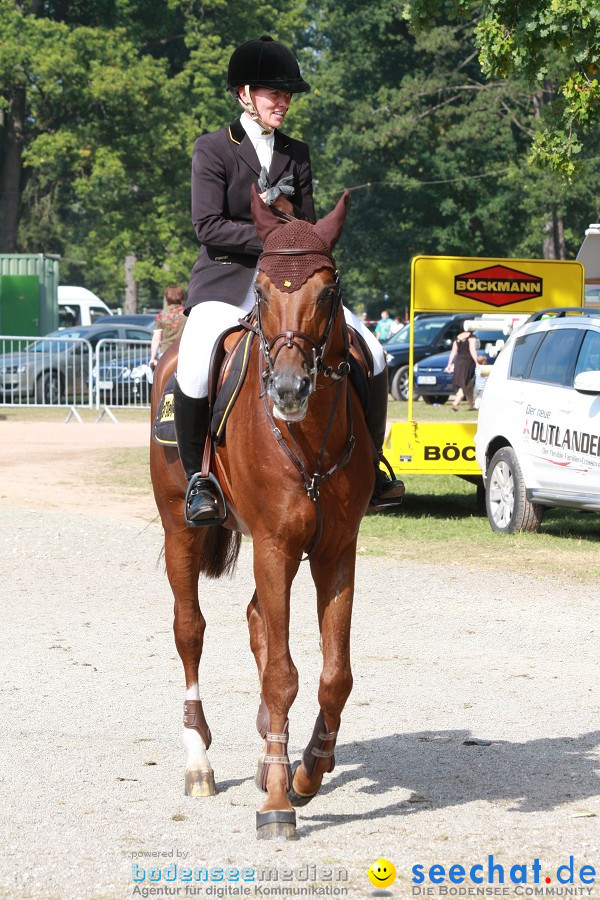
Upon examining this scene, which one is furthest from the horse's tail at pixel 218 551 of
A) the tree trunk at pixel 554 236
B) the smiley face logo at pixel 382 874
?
the tree trunk at pixel 554 236

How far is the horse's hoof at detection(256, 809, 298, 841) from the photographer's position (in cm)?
523

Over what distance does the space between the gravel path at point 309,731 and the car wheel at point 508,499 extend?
2.38 metres

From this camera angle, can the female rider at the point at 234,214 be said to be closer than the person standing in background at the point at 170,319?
Yes

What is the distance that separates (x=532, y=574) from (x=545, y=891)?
23.5ft

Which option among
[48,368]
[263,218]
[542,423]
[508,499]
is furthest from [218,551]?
[48,368]

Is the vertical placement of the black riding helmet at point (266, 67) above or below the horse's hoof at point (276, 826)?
above

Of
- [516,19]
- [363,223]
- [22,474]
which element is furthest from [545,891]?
[363,223]

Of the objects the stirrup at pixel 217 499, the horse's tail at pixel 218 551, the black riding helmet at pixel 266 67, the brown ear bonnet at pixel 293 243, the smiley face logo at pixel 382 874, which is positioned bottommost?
the smiley face logo at pixel 382 874

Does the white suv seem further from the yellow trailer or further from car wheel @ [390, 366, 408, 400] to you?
car wheel @ [390, 366, 408, 400]

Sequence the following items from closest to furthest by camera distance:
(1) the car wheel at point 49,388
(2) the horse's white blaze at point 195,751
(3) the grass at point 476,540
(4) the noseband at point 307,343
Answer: (4) the noseband at point 307,343 < (2) the horse's white blaze at point 195,751 < (3) the grass at point 476,540 < (1) the car wheel at point 49,388

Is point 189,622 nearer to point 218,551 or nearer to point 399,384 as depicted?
point 218,551

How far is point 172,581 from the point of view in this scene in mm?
6832

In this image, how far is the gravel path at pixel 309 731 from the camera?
507cm

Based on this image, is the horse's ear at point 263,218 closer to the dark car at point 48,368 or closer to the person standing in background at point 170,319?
the person standing in background at point 170,319
